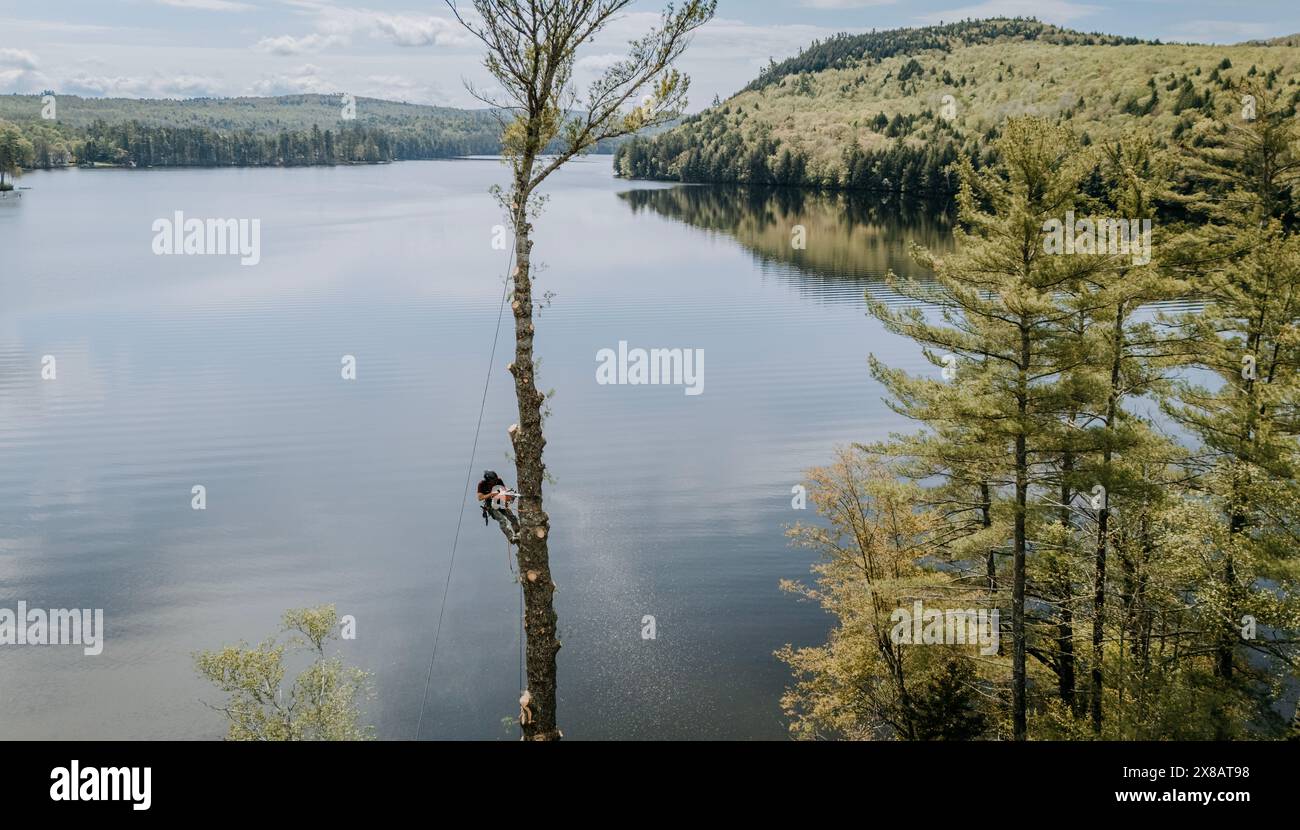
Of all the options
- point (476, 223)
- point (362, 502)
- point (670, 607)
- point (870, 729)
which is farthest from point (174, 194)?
point (870, 729)

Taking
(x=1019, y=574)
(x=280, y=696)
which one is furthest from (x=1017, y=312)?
(x=280, y=696)

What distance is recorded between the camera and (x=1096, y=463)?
797 inches

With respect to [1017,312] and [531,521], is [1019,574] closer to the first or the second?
[1017,312]

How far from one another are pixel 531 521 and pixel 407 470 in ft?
116

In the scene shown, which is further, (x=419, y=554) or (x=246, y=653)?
(x=419, y=554)

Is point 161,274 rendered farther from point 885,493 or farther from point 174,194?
point 885,493

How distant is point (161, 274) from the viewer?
289 feet

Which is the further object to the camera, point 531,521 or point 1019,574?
point 1019,574

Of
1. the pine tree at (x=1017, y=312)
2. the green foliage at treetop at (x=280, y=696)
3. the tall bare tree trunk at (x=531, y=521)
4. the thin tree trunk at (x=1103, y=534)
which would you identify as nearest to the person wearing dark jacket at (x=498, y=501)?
the tall bare tree trunk at (x=531, y=521)

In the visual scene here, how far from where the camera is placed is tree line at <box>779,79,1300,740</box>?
19000 mm

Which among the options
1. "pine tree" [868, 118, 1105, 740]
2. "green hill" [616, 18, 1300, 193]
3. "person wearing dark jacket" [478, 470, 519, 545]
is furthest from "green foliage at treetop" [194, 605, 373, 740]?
"green hill" [616, 18, 1300, 193]

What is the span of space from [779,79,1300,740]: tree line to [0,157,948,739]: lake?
653 centimetres
